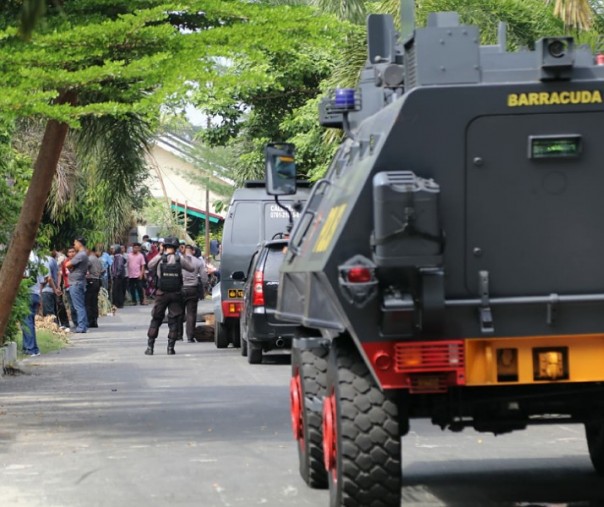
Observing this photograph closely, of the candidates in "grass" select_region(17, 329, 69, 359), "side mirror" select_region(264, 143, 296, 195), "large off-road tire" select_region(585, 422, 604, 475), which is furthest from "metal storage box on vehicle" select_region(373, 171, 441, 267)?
"grass" select_region(17, 329, 69, 359)

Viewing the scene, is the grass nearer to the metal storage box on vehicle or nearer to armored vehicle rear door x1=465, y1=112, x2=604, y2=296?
armored vehicle rear door x1=465, y1=112, x2=604, y2=296

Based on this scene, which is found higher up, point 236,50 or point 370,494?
point 236,50

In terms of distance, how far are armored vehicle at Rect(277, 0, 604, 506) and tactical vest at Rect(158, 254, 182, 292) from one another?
639 inches

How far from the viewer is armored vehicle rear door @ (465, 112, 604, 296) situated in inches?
296

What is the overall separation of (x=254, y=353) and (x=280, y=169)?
11.6 m

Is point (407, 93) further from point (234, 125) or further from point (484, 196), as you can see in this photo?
point (234, 125)

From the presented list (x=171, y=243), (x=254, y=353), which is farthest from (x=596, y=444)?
(x=171, y=243)

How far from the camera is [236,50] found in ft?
41.6

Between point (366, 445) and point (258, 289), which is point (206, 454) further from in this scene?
point (258, 289)

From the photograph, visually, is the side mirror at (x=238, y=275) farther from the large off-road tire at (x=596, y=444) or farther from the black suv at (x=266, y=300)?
the large off-road tire at (x=596, y=444)

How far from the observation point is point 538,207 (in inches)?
298

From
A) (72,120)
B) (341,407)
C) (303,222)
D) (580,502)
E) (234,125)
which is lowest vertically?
(580,502)

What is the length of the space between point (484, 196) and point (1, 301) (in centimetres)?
819

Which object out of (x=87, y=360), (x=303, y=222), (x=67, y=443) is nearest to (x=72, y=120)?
(x=67, y=443)
